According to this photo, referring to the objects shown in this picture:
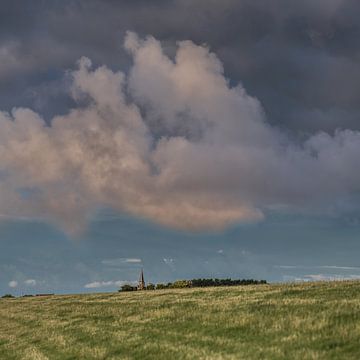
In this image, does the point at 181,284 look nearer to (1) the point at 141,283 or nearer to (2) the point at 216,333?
(1) the point at 141,283

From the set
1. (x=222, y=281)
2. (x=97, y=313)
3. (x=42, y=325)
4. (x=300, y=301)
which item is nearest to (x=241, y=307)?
(x=300, y=301)

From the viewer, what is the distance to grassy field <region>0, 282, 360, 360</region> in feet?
61.6

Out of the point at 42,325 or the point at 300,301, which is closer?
the point at 300,301

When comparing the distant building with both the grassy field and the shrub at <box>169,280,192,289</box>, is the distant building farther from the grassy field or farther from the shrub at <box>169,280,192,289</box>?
the grassy field

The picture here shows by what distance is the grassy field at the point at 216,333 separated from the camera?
18.8m

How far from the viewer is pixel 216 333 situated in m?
23.1

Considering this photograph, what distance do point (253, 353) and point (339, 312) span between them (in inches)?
231

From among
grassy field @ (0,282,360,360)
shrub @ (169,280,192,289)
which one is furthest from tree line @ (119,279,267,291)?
grassy field @ (0,282,360,360)

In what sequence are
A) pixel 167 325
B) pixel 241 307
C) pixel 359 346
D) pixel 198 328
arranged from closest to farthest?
pixel 359 346, pixel 198 328, pixel 167 325, pixel 241 307

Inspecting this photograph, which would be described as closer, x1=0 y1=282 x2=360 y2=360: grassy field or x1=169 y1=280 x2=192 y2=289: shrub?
x1=0 y1=282 x2=360 y2=360: grassy field

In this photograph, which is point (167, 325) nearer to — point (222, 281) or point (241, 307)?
point (241, 307)

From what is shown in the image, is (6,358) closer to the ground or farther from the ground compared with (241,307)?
closer to the ground

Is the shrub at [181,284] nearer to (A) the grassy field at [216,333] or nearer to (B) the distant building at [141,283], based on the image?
(B) the distant building at [141,283]

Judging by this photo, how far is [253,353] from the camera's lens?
1864cm
